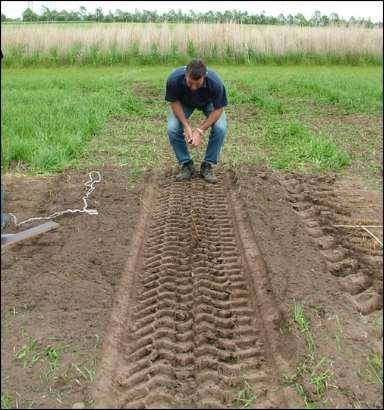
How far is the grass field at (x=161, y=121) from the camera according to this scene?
24.1 feet

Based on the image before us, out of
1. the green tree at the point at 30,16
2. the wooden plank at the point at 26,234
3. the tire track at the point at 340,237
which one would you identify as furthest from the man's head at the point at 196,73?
the green tree at the point at 30,16

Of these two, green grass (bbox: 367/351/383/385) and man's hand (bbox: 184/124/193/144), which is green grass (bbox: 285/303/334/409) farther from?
man's hand (bbox: 184/124/193/144)

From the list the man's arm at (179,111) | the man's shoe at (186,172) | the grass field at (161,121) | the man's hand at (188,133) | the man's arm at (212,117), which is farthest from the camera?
the grass field at (161,121)

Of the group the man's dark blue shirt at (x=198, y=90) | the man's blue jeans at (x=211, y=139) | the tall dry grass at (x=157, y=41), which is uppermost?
the tall dry grass at (x=157, y=41)

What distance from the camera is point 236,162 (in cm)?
732

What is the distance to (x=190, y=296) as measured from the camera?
4.12 m

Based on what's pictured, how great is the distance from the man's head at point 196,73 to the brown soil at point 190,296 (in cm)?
119

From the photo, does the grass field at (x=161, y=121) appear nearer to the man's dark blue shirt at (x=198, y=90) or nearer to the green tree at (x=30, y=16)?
the man's dark blue shirt at (x=198, y=90)

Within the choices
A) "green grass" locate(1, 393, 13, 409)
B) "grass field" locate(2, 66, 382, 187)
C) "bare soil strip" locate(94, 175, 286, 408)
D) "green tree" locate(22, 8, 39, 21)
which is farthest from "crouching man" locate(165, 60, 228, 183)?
"green tree" locate(22, 8, 39, 21)

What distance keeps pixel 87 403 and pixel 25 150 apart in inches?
192

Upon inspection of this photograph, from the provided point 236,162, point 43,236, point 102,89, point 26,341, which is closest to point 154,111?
point 102,89

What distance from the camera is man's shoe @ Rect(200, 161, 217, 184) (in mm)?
6639

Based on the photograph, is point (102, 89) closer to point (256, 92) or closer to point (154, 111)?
point (154, 111)

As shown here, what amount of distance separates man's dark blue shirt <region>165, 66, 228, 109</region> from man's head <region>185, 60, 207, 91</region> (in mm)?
266
